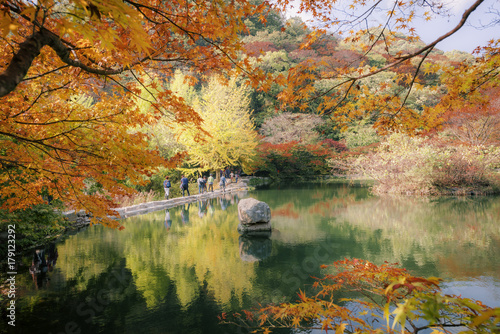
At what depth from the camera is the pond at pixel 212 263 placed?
12.0 feet

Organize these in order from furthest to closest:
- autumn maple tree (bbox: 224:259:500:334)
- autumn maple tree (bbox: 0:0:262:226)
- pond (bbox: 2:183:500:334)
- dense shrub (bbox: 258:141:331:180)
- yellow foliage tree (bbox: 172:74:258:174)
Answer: dense shrub (bbox: 258:141:331:180) < yellow foliage tree (bbox: 172:74:258:174) < pond (bbox: 2:183:500:334) < autumn maple tree (bbox: 0:0:262:226) < autumn maple tree (bbox: 224:259:500:334)

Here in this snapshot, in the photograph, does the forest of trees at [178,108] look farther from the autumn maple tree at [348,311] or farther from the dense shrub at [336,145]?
the dense shrub at [336,145]

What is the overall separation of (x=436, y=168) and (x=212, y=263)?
1185 centimetres

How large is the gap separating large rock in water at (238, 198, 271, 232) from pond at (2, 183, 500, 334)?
313 millimetres

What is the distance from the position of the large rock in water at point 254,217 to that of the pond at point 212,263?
12.3 inches

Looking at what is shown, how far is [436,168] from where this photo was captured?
12.9 meters

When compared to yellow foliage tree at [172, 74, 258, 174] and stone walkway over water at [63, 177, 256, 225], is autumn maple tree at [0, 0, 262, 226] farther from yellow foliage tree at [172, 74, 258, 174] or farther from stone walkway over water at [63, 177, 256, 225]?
yellow foliage tree at [172, 74, 258, 174]

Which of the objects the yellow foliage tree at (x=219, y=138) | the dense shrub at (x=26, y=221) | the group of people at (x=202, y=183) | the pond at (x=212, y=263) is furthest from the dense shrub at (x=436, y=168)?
the dense shrub at (x=26, y=221)

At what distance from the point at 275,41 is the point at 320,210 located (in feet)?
87.1

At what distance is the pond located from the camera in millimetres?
3672

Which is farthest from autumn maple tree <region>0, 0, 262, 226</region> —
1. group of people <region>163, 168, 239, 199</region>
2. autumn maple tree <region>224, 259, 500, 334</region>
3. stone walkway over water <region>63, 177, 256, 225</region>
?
group of people <region>163, 168, 239, 199</region>

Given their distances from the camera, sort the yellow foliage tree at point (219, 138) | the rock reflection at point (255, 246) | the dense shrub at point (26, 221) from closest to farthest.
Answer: the dense shrub at point (26, 221), the rock reflection at point (255, 246), the yellow foliage tree at point (219, 138)

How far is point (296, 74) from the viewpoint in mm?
3221

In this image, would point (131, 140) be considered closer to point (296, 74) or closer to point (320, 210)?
point (296, 74)
